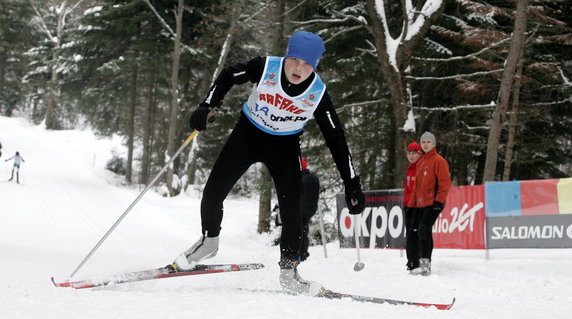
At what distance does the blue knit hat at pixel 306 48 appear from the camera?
3.70 m

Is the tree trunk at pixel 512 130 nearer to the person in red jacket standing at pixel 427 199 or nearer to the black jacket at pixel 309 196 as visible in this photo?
the person in red jacket standing at pixel 427 199

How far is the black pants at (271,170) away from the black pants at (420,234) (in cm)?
263

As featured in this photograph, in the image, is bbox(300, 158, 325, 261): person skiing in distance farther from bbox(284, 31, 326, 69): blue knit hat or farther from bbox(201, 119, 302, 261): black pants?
bbox(284, 31, 326, 69): blue knit hat

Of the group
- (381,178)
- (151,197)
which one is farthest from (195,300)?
(151,197)

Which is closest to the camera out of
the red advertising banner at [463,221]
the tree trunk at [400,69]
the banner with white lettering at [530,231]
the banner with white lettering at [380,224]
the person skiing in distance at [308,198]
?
the banner with white lettering at [530,231]

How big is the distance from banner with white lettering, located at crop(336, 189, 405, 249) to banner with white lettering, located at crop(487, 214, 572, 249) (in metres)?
1.47

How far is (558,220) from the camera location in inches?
280

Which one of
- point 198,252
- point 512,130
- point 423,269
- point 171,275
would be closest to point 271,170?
point 198,252

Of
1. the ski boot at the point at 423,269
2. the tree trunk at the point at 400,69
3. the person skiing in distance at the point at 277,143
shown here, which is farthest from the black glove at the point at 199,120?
the tree trunk at the point at 400,69

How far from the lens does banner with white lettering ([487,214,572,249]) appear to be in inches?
278

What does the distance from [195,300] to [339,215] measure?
23.0 feet

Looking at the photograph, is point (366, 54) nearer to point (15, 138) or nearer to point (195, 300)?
point (195, 300)

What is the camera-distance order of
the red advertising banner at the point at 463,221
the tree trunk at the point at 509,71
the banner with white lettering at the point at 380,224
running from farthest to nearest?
1. the tree trunk at the point at 509,71
2. the banner with white lettering at the point at 380,224
3. the red advertising banner at the point at 463,221

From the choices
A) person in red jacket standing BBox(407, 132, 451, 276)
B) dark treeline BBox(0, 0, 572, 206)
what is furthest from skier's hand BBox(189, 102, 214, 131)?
dark treeline BBox(0, 0, 572, 206)
